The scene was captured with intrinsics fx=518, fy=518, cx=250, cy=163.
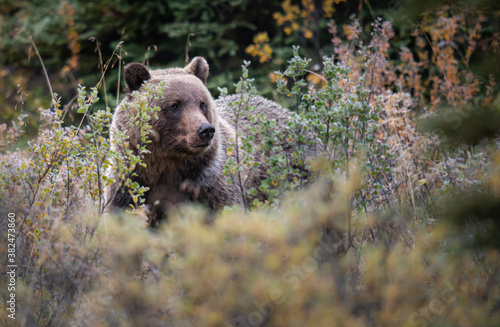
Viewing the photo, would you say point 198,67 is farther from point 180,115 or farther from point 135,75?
point 180,115

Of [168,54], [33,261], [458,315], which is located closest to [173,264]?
[33,261]

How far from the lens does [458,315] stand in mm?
2102

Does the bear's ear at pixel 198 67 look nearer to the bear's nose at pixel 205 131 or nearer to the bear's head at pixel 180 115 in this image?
the bear's head at pixel 180 115

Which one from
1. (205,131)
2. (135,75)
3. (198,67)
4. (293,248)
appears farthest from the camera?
(198,67)

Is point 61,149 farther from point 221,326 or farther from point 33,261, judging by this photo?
point 221,326

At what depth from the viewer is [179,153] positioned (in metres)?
4.31

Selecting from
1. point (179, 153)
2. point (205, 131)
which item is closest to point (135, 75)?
point (179, 153)

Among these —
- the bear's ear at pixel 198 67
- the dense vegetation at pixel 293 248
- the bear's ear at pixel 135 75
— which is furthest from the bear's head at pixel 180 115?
the dense vegetation at pixel 293 248

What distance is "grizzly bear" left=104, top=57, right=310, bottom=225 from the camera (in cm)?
421

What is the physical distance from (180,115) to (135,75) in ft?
1.95

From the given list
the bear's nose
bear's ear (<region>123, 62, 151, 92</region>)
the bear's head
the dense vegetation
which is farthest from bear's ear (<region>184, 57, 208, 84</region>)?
the dense vegetation

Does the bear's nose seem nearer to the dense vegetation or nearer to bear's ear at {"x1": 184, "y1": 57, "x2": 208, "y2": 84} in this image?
the dense vegetation

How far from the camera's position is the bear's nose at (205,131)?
4090 millimetres

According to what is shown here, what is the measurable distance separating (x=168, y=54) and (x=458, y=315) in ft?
27.5
